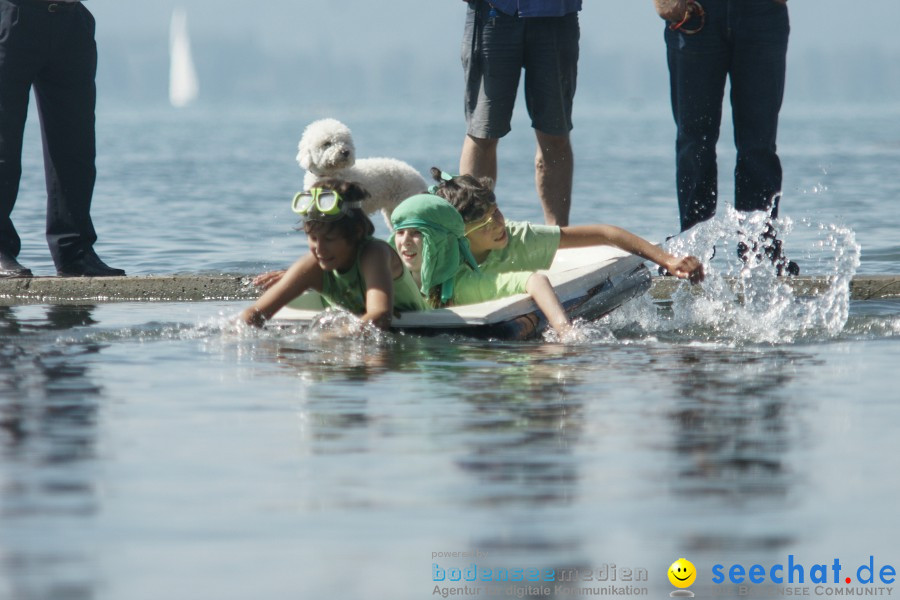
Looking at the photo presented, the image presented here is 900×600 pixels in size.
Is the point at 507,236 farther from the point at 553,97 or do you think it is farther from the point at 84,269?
the point at 84,269

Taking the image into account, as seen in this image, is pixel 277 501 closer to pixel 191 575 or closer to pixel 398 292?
pixel 191 575

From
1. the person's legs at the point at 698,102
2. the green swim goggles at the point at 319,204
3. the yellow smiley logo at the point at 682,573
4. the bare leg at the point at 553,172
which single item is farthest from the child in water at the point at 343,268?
the yellow smiley logo at the point at 682,573

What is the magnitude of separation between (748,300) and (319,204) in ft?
9.03

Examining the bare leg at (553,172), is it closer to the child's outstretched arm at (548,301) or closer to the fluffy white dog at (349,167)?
the fluffy white dog at (349,167)

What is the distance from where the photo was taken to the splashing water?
8.21 m

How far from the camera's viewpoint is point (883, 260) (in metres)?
12.2

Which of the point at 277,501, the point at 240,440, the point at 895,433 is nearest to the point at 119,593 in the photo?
the point at 277,501

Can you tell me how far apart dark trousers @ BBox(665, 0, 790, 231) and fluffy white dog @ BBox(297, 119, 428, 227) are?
5.58 ft

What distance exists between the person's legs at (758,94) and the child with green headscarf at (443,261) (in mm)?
2144

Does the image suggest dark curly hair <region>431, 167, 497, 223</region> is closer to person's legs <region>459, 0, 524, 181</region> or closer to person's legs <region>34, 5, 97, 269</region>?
person's legs <region>459, 0, 524, 181</region>

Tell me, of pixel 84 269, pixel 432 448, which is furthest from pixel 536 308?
pixel 84 269

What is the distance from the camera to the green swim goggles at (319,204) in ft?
25.1

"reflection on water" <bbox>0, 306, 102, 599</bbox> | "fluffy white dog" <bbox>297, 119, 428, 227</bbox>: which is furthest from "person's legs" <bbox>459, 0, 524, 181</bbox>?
"reflection on water" <bbox>0, 306, 102, 599</bbox>

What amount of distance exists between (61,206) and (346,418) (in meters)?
4.59
